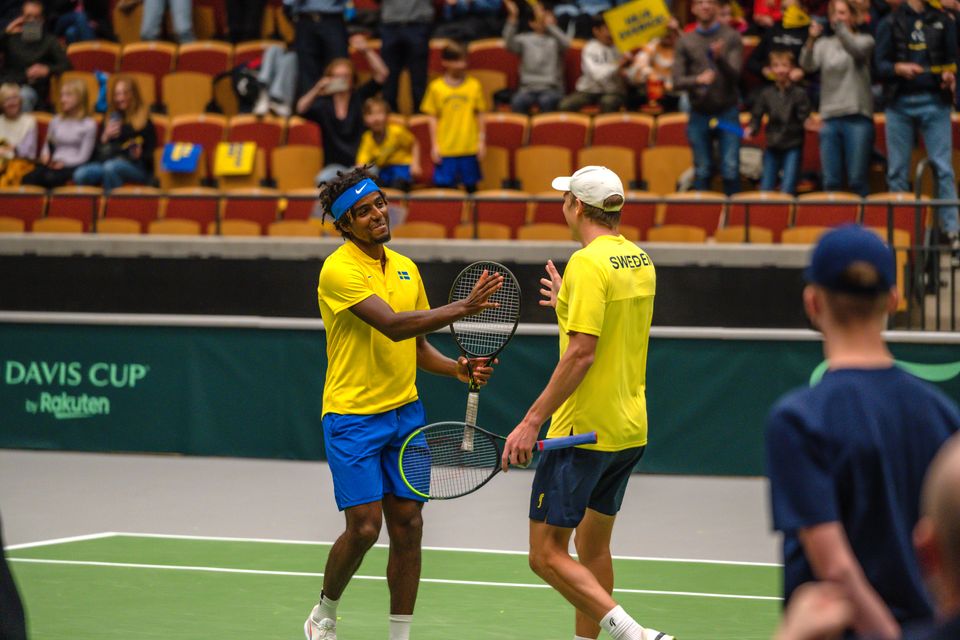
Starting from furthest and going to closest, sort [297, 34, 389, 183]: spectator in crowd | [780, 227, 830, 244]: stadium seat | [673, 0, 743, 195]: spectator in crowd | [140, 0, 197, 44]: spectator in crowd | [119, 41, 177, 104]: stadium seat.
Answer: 1. [140, 0, 197, 44]: spectator in crowd
2. [119, 41, 177, 104]: stadium seat
3. [297, 34, 389, 183]: spectator in crowd
4. [673, 0, 743, 195]: spectator in crowd
5. [780, 227, 830, 244]: stadium seat

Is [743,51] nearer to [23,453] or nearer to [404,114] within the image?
[404,114]

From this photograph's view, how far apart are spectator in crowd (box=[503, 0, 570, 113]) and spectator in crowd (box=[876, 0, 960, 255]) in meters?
3.45

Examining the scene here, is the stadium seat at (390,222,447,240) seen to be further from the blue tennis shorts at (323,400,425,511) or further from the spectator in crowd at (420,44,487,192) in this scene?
the blue tennis shorts at (323,400,425,511)

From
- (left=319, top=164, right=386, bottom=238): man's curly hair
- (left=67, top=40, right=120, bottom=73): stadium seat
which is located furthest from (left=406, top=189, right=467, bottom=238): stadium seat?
(left=319, top=164, right=386, bottom=238): man's curly hair

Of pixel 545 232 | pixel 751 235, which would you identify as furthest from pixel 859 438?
pixel 545 232

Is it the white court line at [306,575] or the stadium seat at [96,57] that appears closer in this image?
the white court line at [306,575]

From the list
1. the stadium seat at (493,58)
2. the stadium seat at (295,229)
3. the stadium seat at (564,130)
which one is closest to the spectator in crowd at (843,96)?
the stadium seat at (564,130)

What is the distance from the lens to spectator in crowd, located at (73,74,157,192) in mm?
15203

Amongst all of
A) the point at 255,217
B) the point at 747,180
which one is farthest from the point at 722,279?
the point at 255,217

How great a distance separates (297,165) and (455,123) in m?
1.94

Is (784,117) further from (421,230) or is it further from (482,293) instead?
(482,293)

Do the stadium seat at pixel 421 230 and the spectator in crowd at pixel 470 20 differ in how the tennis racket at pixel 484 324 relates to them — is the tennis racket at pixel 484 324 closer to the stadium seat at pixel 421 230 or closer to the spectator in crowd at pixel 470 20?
the stadium seat at pixel 421 230

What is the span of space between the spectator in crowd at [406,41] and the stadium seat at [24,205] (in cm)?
377

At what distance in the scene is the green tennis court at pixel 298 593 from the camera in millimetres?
7172
